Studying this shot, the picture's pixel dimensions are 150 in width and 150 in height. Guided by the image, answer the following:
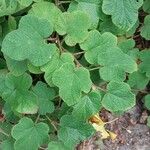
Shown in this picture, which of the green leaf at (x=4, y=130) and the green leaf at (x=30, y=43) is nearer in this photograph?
the green leaf at (x=30, y=43)

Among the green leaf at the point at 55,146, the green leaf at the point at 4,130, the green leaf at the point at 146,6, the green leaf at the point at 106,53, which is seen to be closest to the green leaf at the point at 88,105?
the green leaf at the point at 106,53

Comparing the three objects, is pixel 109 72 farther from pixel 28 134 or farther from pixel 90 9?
pixel 28 134

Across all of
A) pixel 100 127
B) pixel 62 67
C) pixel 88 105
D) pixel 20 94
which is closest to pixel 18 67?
pixel 20 94

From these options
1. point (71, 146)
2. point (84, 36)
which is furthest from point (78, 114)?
point (84, 36)

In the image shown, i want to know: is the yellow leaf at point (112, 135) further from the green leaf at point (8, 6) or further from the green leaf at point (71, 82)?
the green leaf at point (8, 6)

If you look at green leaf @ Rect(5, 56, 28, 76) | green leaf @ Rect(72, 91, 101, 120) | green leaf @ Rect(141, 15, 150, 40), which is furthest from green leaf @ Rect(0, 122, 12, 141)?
green leaf @ Rect(141, 15, 150, 40)
